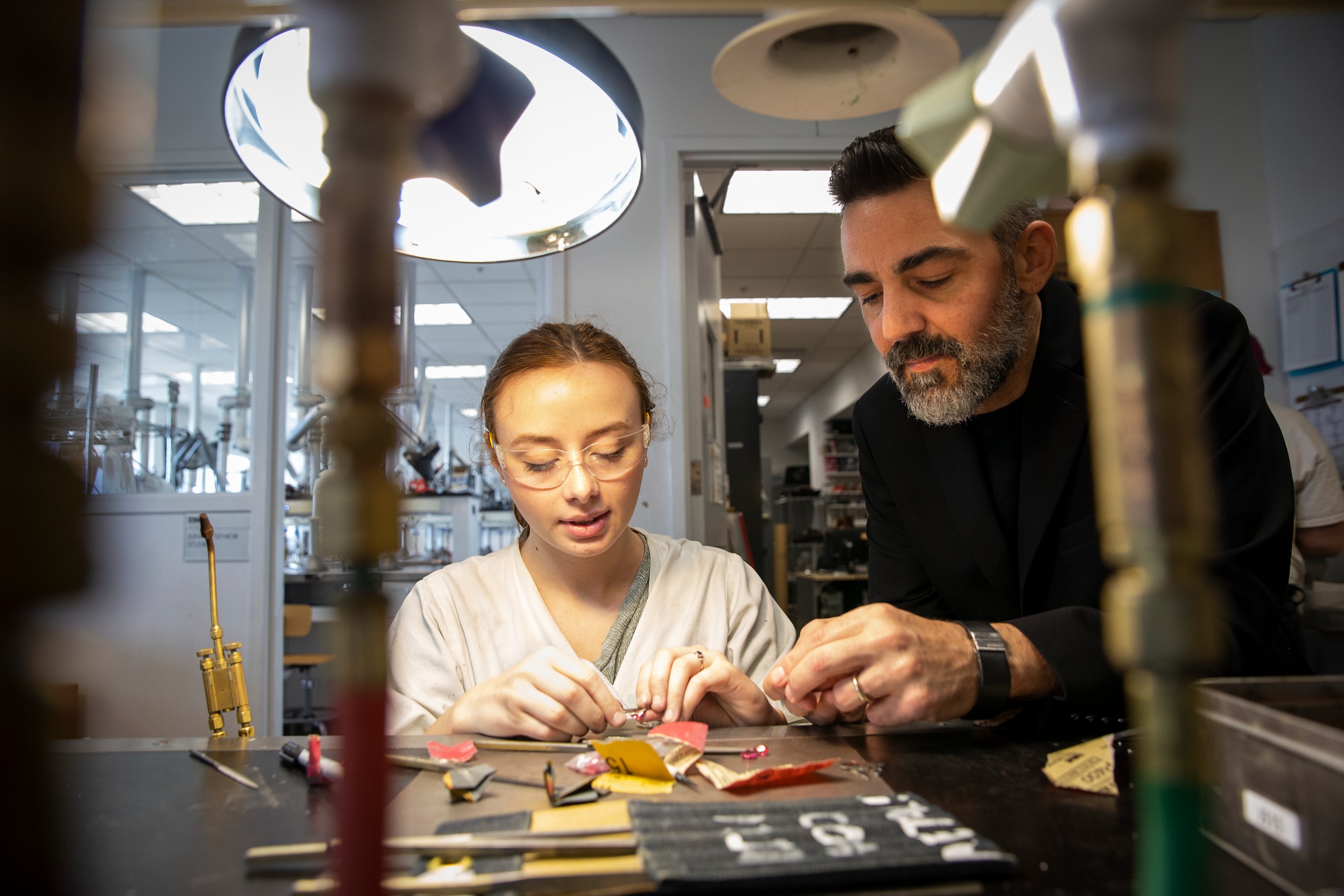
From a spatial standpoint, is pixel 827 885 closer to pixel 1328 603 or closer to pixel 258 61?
pixel 258 61

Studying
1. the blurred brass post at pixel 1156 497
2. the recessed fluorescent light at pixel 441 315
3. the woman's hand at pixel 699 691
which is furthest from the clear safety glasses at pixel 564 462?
the recessed fluorescent light at pixel 441 315

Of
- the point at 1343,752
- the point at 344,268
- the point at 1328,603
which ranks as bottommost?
the point at 1328,603

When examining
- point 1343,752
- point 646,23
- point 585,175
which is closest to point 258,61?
point 585,175

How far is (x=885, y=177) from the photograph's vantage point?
1.33 metres

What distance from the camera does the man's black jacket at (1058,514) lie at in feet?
3.36

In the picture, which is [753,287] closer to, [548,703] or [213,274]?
[213,274]

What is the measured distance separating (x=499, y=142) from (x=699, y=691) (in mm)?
783

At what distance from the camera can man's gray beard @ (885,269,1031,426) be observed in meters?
1.35

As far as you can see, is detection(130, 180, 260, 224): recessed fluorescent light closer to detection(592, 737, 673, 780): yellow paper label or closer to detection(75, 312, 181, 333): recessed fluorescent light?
detection(75, 312, 181, 333): recessed fluorescent light

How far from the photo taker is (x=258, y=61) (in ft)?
2.25

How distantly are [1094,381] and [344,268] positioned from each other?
0.25 metres

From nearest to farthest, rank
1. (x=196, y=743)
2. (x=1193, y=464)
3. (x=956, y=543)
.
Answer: (x=1193, y=464) → (x=196, y=743) → (x=956, y=543)

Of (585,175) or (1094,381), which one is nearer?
(1094,381)

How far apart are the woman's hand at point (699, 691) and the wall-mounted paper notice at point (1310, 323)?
3.55 metres
